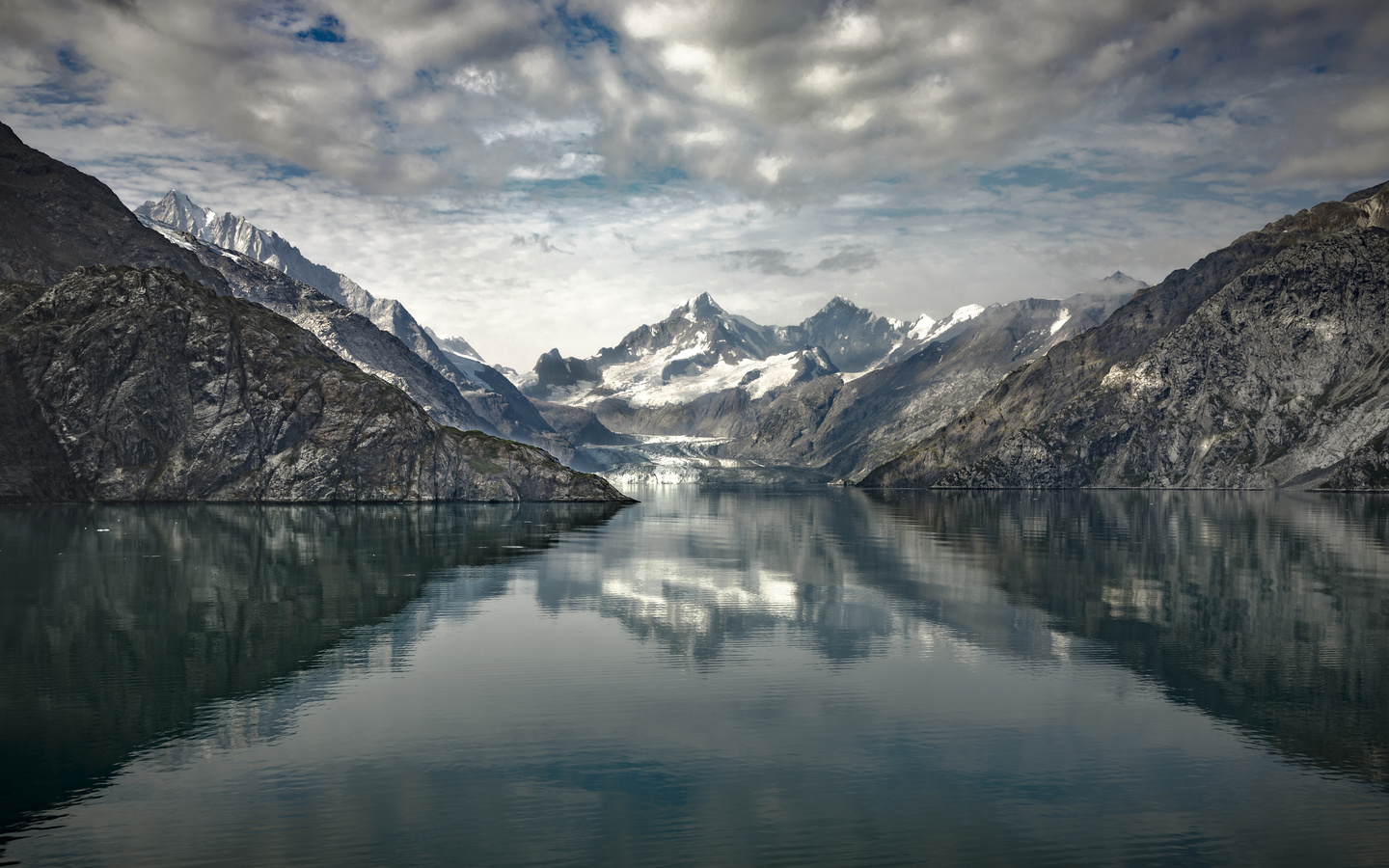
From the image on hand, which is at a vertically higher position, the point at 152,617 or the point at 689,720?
the point at 152,617

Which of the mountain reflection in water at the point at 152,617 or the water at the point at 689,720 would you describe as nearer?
the water at the point at 689,720

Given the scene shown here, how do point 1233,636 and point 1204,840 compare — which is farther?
point 1233,636

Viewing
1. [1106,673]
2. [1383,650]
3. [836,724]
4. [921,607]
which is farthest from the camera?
[921,607]

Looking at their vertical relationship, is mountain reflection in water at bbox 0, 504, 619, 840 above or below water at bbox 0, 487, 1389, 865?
above

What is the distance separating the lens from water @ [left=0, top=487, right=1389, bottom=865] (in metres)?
32.4

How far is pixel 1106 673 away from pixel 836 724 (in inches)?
928

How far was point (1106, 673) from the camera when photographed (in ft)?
190

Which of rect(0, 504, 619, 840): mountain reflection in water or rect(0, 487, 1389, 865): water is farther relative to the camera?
rect(0, 504, 619, 840): mountain reflection in water

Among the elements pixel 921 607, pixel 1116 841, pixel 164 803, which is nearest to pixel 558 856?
pixel 164 803

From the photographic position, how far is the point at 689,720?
153ft

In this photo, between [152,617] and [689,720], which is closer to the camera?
[689,720]

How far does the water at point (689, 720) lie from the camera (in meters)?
32.4

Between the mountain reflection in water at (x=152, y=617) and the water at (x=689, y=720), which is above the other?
the mountain reflection in water at (x=152, y=617)

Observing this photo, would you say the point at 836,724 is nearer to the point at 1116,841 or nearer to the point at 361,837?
the point at 1116,841
